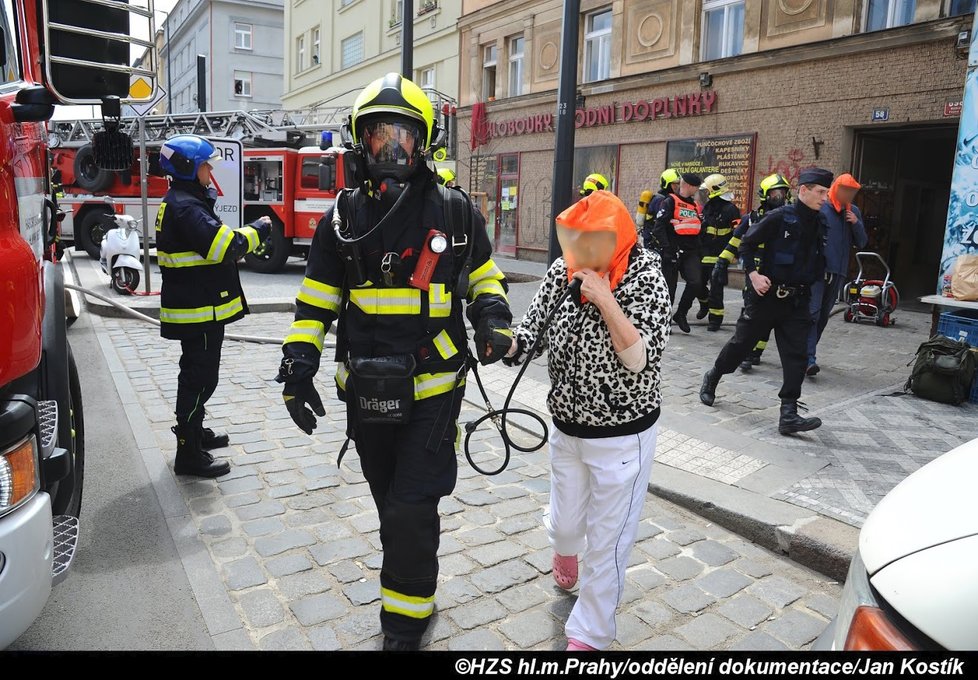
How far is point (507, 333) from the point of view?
286 centimetres

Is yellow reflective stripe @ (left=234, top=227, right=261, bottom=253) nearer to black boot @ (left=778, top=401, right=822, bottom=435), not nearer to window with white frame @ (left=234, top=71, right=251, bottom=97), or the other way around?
black boot @ (left=778, top=401, right=822, bottom=435)

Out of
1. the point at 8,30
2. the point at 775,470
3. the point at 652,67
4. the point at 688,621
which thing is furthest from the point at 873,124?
the point at 8,30

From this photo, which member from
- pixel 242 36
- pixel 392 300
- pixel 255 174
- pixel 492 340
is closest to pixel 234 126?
pixel 255 174

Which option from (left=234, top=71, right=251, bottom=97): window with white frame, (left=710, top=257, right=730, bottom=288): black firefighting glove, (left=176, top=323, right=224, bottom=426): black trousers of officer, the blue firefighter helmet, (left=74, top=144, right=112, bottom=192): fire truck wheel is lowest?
(left=176, top=323, right=224, bottom=426): black trousers of officer

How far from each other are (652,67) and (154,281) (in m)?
11.1

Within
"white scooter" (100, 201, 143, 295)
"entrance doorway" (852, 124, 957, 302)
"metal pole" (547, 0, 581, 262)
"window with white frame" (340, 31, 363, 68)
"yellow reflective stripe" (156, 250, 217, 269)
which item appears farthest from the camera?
"window with white frame" (340, 31, 363, 68)

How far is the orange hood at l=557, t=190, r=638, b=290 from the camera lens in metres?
2.59

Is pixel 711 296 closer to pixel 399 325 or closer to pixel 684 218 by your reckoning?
pixel 684 218

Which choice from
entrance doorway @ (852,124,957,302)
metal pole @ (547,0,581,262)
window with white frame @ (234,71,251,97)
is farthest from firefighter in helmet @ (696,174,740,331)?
window with white frame @ (234,71,251,97)

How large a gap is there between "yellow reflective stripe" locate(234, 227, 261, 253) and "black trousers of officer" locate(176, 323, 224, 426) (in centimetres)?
52

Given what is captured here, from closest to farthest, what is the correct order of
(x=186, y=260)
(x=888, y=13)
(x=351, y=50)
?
Result: (x=186, y=260), (x=888, y=13), (x=351, y=50)

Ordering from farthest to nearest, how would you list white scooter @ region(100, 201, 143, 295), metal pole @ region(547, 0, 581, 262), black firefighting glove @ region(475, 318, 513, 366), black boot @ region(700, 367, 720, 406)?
white scooter @ region(100, 201, 143, 295), metal pole @ region(547, 0, 581, 262), black boot @ region(700, 367, 720, 406), black firefighting glove @ region(475, 318, 513, 366)

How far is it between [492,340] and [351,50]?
29.6 m

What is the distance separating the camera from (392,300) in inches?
108
